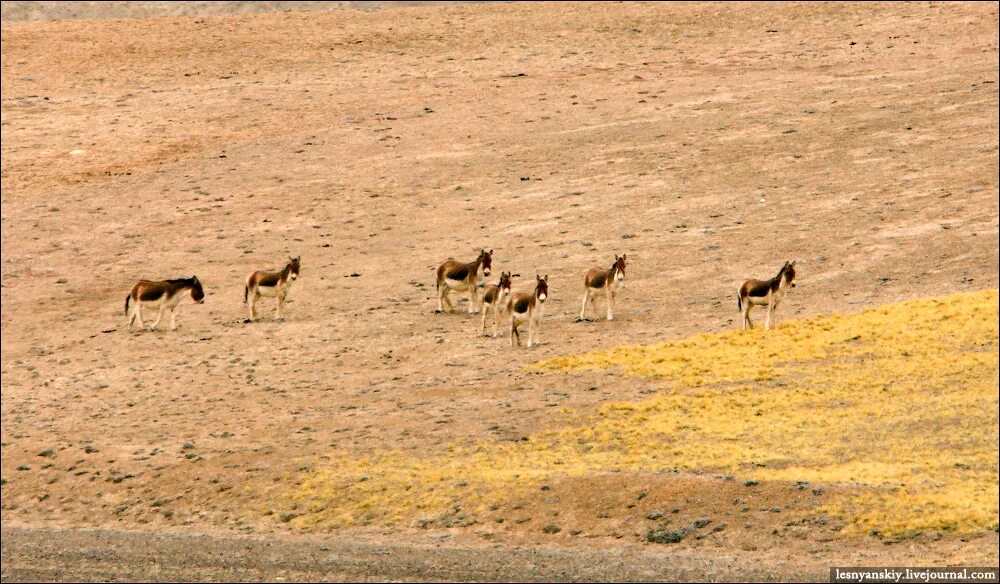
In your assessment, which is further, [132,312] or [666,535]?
[132,312]

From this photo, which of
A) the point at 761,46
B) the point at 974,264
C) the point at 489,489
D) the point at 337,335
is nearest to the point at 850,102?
the point at 761,46

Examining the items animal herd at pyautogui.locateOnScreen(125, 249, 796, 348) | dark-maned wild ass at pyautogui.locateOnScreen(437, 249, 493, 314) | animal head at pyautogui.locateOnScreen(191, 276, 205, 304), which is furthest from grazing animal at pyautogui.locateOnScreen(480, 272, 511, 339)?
animal head at pyautogui.locateOnScreen(191, 276, 205, 304)

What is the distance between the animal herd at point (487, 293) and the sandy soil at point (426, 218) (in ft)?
1.94

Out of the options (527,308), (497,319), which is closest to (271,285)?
(497,319)

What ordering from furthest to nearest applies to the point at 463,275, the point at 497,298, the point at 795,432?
the point at 463,275, the point at 497,298, the point at 795,432

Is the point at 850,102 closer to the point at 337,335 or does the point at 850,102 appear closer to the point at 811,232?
the point at 811,232

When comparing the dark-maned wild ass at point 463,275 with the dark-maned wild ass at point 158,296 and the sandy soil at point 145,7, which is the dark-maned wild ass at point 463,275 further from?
the sandy soil at point 145,7

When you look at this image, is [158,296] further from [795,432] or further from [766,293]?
[795,432]

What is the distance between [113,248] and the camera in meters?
45.8

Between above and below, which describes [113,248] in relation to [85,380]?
above

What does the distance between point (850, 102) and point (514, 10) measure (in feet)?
62.5

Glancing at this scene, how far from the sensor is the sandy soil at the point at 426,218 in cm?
2777

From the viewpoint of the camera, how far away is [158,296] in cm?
3816

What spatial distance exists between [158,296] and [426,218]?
970 centimetres
